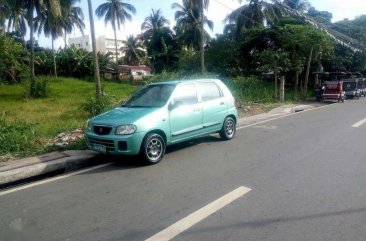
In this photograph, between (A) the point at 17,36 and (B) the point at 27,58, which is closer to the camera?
(B) the point at 27,58

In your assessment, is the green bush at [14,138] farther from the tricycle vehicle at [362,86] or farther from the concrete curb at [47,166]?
the tricycle vehicle at [362,86]

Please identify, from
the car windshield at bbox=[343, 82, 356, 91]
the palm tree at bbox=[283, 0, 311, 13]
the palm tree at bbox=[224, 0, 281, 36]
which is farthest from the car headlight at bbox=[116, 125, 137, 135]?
the palm tree at bbox=[283, 0, 311, 13]

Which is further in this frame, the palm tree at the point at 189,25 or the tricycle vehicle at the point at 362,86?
the palm tree at the point at 189,25

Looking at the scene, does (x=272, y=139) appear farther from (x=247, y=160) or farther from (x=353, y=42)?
(x=353, y=42)

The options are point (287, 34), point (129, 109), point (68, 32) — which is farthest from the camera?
point (68, 32)

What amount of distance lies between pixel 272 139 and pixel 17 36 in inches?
2276

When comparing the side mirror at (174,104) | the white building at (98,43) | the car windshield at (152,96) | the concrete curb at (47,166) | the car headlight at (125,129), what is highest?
the white building at (98,43)

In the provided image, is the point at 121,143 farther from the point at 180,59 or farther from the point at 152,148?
the point at 180,59

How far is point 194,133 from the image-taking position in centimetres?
763

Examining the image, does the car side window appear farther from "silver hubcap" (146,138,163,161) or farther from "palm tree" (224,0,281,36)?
"palm tree" (224,0,281,36)

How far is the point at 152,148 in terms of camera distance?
21.6ft

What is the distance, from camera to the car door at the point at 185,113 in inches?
278

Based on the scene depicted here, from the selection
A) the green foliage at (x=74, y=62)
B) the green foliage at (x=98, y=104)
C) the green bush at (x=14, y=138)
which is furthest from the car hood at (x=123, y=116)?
the green foliage at (x=74, y=62)

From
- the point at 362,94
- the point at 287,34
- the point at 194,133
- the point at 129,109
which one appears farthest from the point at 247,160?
the point at 362,94
